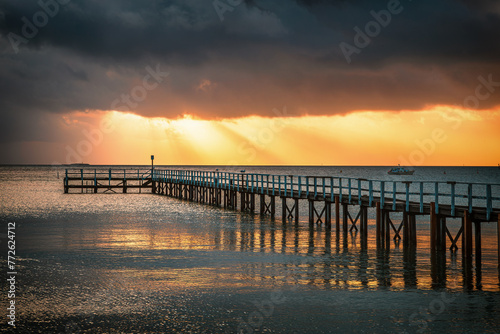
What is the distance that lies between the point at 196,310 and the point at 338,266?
680cm

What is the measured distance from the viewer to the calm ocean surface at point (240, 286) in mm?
11352

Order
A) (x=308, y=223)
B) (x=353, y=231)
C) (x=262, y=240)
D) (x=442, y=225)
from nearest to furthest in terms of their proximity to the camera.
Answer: (x=442, y=225) < (x=262, y=240) < (x=353, y=231) < (x=308, y=223)

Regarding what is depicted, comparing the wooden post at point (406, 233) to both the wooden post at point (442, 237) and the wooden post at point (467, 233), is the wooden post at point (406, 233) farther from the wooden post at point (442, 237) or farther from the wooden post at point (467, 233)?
the wooden post at point (467, 233)

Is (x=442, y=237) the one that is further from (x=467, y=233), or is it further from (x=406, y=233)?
(x=406, y=233)

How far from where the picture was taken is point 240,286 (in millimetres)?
14695

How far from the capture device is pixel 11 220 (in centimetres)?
3397

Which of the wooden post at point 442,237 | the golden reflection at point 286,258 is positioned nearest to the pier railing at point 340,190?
the wooden post at point 442,237

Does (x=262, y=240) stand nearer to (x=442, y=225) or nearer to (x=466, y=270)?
(x=442, y=225)

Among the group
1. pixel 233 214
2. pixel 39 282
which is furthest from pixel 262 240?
pixel 233 214

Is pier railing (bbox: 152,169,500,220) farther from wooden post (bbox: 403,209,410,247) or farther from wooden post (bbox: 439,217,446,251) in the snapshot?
wooden post (bbox: 439,217,446,251)

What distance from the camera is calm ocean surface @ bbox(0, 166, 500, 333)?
1135cm

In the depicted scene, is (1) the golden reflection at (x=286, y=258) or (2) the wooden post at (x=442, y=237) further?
(2) the wooden post at (x=442, y=237)

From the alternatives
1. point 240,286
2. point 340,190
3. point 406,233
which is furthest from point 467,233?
point 340,190

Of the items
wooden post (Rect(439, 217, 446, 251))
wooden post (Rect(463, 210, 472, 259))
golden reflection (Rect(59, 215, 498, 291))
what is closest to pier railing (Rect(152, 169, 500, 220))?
wooden post (Rect(463, 210, 472, 259))
